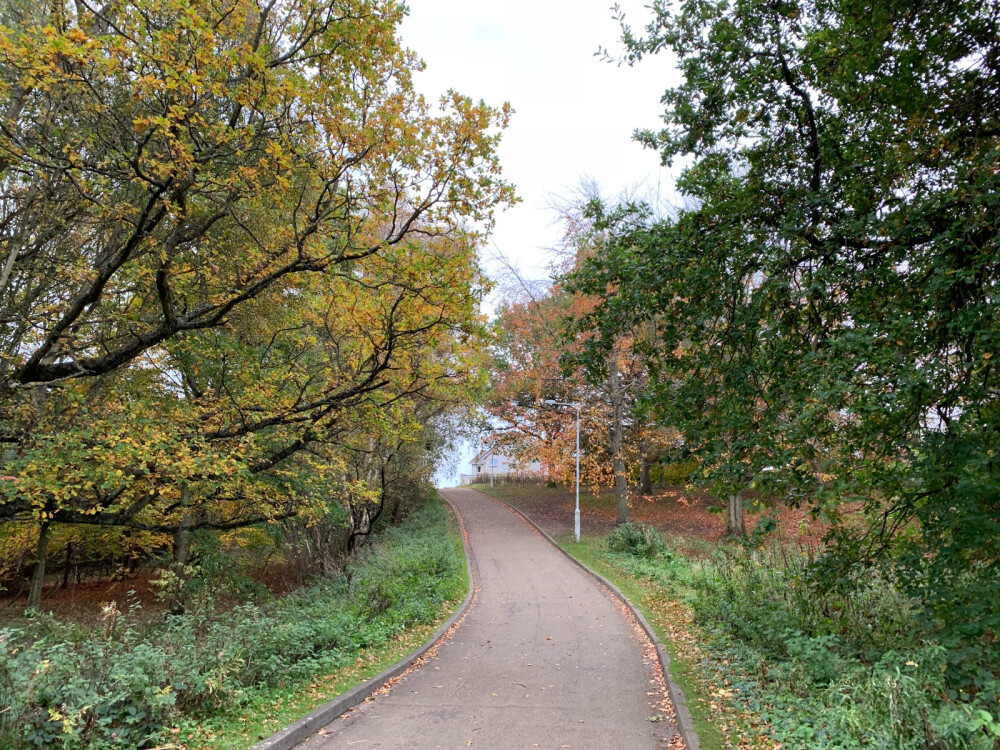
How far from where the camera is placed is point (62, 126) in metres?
7.42

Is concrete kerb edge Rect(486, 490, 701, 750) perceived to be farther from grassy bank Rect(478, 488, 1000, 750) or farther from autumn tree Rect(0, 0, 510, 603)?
autumn tree Rect(0, 0, 510, 603)

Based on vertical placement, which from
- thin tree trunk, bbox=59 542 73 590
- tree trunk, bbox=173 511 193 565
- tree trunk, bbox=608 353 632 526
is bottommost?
thin tree trunk, bbox=59 542 73 590

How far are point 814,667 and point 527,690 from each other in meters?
3.16

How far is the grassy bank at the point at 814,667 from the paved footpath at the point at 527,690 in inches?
25.5

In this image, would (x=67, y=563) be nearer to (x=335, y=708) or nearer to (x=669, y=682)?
(x=335, y=708)

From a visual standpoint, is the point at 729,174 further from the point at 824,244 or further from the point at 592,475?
the point at 592,475

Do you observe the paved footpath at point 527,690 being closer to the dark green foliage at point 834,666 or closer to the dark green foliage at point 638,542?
the dark green foliage at point 834,666

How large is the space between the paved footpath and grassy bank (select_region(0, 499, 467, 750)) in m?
0.69

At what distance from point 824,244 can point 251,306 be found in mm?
9055

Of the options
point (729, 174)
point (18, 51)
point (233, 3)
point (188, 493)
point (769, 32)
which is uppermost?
point (769, 32)

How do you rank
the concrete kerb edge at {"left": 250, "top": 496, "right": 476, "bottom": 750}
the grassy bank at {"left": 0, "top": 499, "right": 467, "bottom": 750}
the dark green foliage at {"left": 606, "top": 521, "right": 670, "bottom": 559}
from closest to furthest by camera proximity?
the grassy bank at {"left": 0, "top": 499, "right": 467, "bottom": 750} < the concrete kerb edge at {"left": 250, "top": 496, "right": 476, "bottom": 750} < the dark green foliage at {"left": 606, "top": 521, "right": 670, "bottom": 559}

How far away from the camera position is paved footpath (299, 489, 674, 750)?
5.36 m

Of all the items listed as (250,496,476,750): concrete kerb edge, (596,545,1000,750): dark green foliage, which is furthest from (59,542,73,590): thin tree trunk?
(596,545,1000,750): dark green foliage

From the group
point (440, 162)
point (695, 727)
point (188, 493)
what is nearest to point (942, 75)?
point (440, 162)
